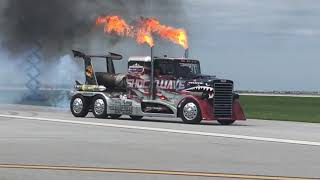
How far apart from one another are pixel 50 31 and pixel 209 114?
14051 mm

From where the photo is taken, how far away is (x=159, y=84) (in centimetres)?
2506

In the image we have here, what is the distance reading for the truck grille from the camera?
2411cm

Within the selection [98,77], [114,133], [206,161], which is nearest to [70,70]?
[98,77]

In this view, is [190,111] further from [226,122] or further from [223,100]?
[226,122]

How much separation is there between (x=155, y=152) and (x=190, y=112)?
9.94 metres

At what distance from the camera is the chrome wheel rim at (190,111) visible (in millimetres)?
23844

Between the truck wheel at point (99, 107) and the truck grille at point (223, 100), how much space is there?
4.92 meters

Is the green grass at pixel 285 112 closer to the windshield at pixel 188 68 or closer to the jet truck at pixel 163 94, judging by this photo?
the jet truck at pixel 163 94

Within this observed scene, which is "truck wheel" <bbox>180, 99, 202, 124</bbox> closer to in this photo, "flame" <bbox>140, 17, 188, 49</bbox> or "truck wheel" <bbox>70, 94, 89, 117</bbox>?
"flame" <bbox>140, 17, 188, 49</bbox>

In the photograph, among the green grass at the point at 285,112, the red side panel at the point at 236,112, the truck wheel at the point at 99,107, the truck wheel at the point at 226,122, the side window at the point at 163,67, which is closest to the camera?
the red side panel at the point at 236,112

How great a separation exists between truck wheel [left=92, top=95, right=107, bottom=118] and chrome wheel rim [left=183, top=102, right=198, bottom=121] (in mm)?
3980

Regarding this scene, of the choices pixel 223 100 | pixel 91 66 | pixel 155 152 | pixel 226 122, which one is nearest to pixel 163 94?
pixel 223 100

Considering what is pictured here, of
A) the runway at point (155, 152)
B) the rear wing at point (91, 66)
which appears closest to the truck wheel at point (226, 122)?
the runway at point (155, 152)

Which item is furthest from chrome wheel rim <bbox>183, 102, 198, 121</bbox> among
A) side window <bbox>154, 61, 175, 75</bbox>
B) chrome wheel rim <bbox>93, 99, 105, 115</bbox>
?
chrome wheel rim <bbox>93, 99, 105, 115</bbox>
